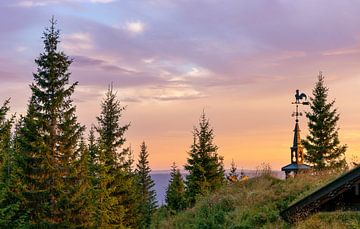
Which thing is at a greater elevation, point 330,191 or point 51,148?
point 51,148

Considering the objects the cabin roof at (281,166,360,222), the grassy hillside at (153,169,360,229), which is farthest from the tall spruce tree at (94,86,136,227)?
the cabin roof at (281,166,360,222)

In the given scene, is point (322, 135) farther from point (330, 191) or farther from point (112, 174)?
point (330, 191)

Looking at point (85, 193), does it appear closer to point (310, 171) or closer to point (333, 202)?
point (310, 171)

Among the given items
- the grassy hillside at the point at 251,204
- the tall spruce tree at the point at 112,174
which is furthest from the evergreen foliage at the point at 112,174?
the grassy hillside at the point at 251,204

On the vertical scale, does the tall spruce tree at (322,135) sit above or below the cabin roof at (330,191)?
above

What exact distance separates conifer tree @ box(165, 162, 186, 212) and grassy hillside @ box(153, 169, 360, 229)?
8.65 m

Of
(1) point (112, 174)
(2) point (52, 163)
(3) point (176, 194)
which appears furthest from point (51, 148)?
(3) point (176, 194)

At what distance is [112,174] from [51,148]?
25.3 ft

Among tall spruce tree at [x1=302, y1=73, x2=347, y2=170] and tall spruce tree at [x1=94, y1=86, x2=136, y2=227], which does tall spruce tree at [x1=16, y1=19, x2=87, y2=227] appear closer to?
tall spruce tree at [x1=94, y1=86, x2=136, y2=227]

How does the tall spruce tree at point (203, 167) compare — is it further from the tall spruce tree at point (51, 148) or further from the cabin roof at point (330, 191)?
the cabin roof at point (330, 191)

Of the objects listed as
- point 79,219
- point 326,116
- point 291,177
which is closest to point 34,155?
point 79,219

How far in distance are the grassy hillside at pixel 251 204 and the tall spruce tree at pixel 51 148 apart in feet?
23.3

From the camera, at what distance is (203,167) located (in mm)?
41250

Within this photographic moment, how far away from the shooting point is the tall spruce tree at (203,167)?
132ft
